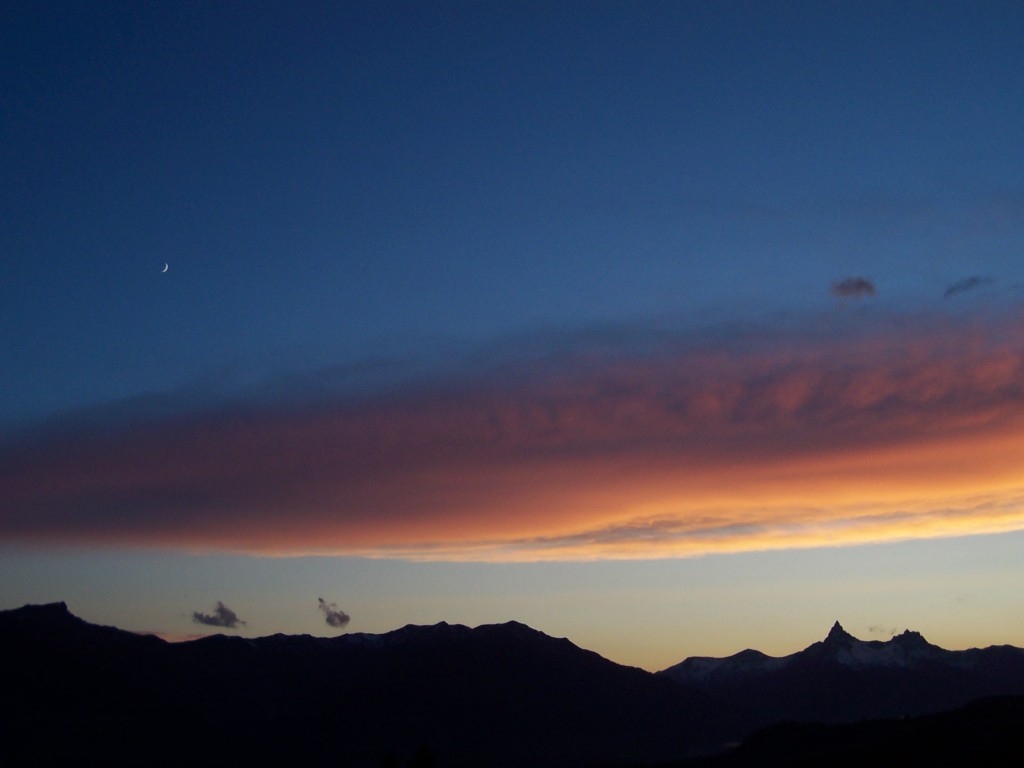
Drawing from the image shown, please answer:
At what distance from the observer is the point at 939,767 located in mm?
174000

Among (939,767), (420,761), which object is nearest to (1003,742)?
(939,767)

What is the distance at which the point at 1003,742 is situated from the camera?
180 m

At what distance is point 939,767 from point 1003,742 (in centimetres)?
1510

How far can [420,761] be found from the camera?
138 meters

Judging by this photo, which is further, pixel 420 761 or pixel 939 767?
pixel 939 767

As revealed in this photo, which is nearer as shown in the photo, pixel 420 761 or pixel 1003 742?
pixel 420 761

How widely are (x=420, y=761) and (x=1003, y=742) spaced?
105m

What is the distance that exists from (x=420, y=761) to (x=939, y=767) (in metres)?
90.4

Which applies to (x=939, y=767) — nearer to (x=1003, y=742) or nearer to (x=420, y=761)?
(x=1003, y=742)
